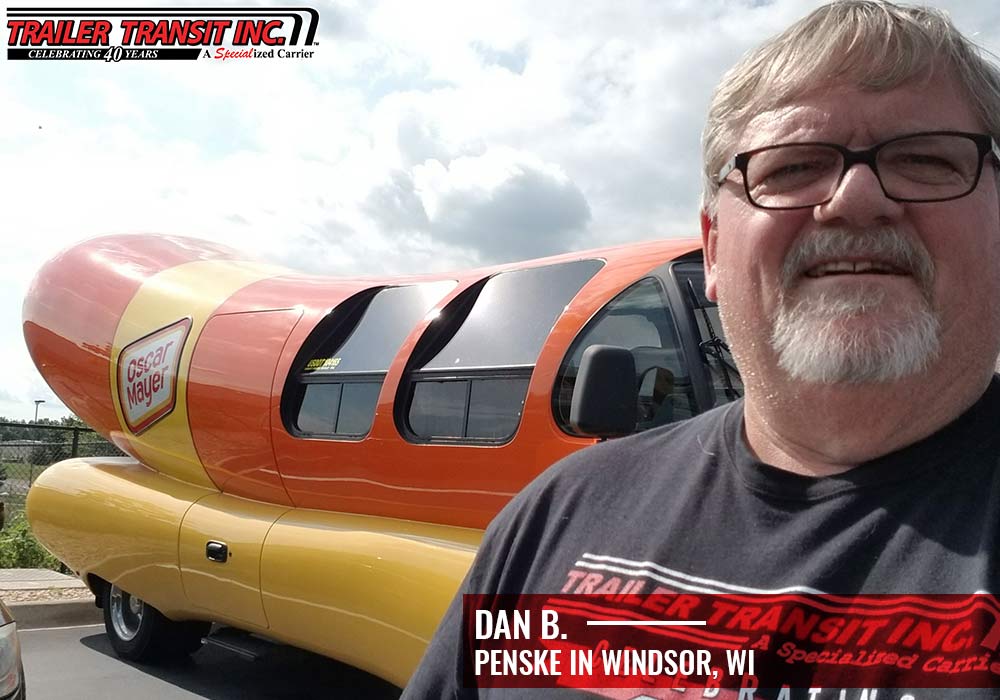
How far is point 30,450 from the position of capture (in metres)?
10.8

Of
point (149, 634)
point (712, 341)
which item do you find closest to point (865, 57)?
point (712, 341)

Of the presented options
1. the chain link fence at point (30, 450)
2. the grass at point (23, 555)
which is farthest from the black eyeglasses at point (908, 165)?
the chain link fence at point (30, 450)

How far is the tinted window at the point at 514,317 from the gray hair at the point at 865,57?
2.29 meters

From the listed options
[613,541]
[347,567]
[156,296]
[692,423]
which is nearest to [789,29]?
[692,423]

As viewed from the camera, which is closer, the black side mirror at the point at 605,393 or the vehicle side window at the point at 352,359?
the black side mirror at the point at 605,393

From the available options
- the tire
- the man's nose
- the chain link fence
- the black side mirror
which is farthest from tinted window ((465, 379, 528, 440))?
the chain link fence

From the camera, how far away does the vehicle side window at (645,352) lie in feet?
10.6

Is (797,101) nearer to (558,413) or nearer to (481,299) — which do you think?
(558,413)

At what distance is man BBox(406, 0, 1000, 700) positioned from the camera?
1120 mm

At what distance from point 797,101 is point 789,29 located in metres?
0.15

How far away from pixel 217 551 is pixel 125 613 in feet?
5.90

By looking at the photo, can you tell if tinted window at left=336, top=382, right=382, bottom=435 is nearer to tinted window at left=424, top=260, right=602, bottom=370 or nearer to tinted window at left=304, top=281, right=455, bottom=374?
tinted window at left=304, top=281, right=455, bottom=374

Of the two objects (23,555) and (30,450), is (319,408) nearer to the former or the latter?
(23,555)

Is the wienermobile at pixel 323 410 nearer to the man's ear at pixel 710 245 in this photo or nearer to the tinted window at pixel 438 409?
the tinted window at pixel 438 409
